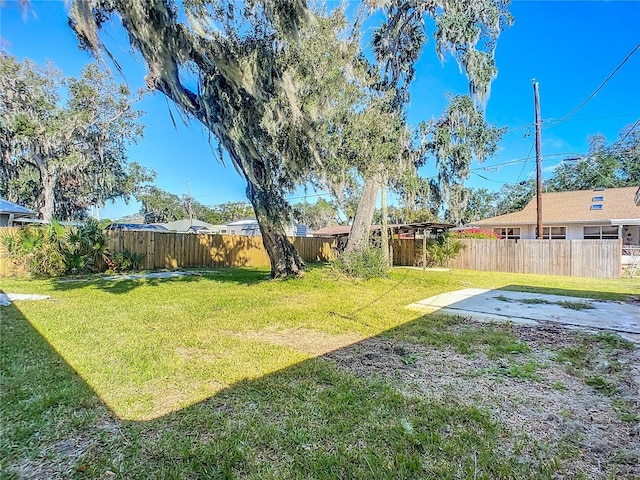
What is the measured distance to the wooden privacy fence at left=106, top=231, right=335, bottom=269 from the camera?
1052 cm

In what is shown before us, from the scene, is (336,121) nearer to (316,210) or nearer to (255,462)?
(255,462)

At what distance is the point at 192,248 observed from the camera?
12305 millimetres

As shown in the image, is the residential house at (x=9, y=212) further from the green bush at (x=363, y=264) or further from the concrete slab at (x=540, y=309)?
the concrete slab at (x=540, y=309)

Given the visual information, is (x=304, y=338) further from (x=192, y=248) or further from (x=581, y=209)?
(x=581, y=209)

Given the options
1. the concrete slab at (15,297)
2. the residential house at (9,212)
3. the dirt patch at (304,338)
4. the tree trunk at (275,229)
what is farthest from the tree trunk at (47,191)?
the dirt patch at (304,338)

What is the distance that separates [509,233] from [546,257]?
6.91m

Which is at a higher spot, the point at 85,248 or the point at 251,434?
the point at 85,248

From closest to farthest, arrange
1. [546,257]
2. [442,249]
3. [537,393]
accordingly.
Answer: [537,393] → [546,257] → [442,249]

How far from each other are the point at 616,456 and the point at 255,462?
181 cm

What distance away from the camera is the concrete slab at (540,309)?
4.47m

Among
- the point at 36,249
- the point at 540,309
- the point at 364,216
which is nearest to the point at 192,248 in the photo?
the point at 36,249

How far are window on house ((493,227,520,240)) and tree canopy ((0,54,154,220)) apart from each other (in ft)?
59.0

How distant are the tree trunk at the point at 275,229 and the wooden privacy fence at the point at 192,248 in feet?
16.7

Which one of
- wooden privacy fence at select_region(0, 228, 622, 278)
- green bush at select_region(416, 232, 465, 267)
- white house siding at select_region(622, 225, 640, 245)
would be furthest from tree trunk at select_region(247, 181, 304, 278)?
white house siding at select_region(622, 225, 640, 245)
